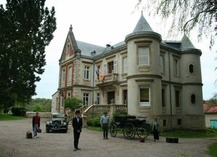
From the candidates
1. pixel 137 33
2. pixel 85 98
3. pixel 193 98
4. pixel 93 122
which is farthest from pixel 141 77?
pixel 85 98

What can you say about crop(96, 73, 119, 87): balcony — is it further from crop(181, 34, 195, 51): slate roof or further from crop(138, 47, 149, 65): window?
crop(181, 34, 195, 51): slate roof

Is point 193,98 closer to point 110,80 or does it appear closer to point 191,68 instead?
point 191,68

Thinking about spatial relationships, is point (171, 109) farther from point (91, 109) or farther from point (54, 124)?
point (54, 124)

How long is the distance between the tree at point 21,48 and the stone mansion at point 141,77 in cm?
1275

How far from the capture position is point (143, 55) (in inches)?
983

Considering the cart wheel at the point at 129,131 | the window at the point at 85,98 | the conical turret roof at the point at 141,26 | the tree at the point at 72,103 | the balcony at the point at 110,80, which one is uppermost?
the conical turret roof at the point at 141,26

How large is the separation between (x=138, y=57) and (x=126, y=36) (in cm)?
281

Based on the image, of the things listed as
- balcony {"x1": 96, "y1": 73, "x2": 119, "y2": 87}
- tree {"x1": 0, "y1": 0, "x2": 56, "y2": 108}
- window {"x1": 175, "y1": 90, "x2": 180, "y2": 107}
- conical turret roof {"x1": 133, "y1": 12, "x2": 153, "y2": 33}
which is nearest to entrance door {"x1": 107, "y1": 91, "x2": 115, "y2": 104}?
balcony {"x1": 96, "y1": 73, "x2": 119, "y2": 87}

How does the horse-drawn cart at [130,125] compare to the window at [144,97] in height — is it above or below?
below

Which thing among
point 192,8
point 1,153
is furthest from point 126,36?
point 1,153

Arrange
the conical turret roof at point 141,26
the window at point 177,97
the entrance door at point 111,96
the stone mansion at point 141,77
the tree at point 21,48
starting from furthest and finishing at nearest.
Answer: the entrance door at point 111,96
the window at point 177,97
the conical turret roof at point 141,26
the stone mansion at point 141,77
the tree at point 21,48

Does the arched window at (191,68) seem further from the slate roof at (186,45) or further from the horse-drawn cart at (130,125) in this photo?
the horse-drawn cart at (130,125)

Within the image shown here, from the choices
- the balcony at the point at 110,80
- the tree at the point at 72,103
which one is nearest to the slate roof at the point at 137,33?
the balcony at the point at 110,80

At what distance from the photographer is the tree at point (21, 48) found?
41.3ft
